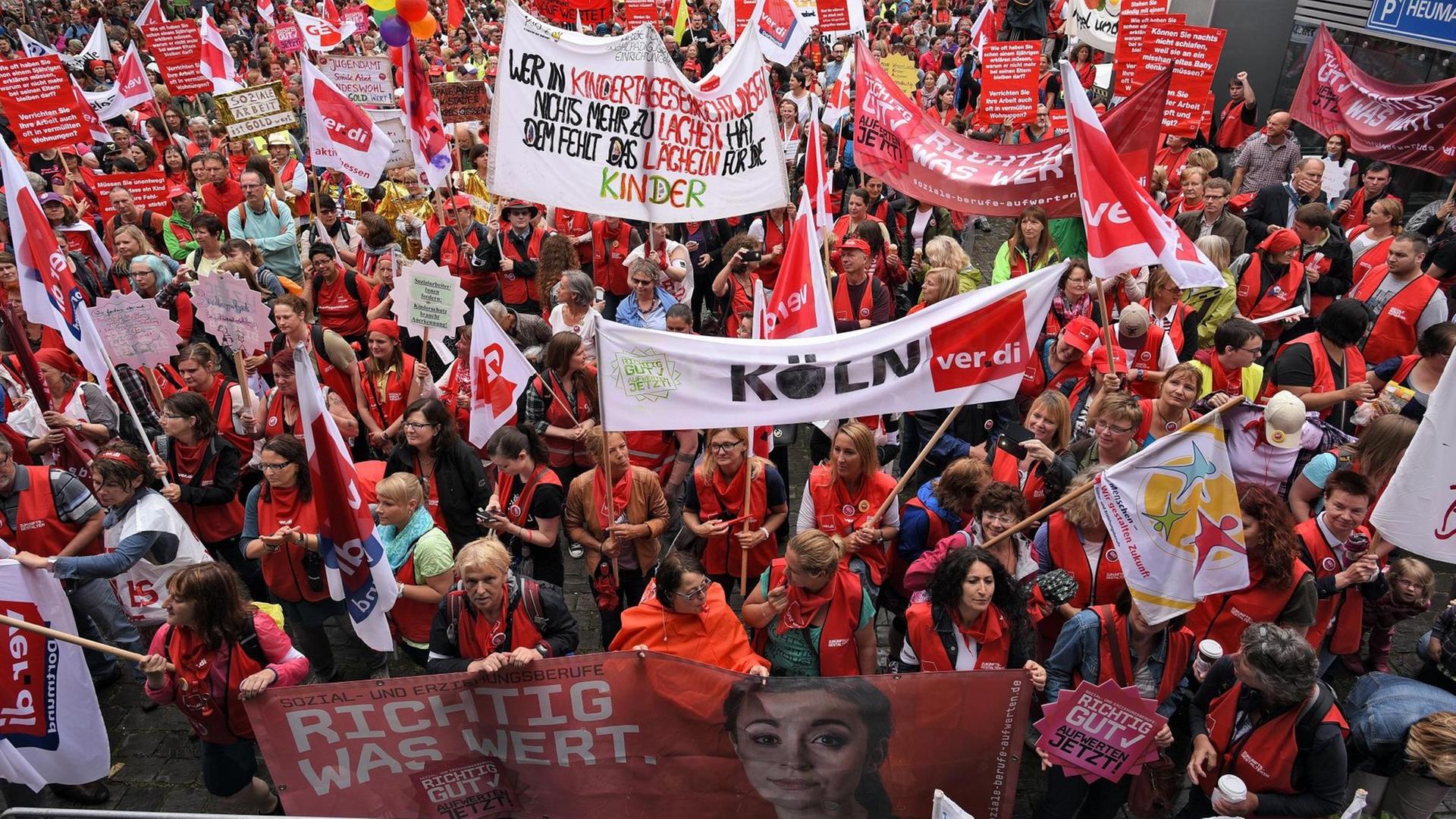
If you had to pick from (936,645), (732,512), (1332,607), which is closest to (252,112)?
(732,512)

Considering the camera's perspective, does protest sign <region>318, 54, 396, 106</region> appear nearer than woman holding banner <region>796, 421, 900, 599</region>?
No

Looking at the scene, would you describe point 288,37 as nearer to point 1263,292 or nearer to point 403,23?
point 403,23

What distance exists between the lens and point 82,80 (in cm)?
1722

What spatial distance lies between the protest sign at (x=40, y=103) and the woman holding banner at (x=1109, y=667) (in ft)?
36.5

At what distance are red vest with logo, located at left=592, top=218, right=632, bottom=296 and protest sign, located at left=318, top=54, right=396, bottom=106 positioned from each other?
4514 millimetres

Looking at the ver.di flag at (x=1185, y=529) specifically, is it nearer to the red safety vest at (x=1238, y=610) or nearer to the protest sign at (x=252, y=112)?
the red safety vest at (x=1238, y=610)

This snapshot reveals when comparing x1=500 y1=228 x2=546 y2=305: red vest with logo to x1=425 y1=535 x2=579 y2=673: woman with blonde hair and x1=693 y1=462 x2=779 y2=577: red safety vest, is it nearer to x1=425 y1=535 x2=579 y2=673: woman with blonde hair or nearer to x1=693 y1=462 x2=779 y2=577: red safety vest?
x1=693 y1=462 x2=779 y2=577: red safety vest

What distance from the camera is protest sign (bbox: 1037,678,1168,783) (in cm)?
392

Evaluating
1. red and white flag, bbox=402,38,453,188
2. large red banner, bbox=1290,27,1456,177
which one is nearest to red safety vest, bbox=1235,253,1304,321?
large red banner, bbox=1290,27,1456,177

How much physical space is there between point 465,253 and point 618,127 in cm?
296

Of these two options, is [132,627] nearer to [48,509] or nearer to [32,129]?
[48,509]

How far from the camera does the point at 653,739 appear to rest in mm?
4164

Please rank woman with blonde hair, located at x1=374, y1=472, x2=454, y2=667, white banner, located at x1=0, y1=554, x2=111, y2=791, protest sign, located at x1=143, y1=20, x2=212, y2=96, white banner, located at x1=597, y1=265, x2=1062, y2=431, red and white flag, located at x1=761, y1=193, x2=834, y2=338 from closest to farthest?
white banner, located at x1=0, y1=554, x2=111, y2=791 → white banner, located at x1=597, y1=265, x2=1062, y2=431 → woman with blonde hair, located at x1=374, y1=472, x2=454, y2=667 → red and white flag, located at x1=761, y1=193, x2=834, y2=338 → protest sign, located at x1=143, y1=20, x2=212, y2=96

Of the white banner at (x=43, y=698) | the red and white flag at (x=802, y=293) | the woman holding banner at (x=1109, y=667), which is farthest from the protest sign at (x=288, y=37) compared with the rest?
the woman holding banner at (x=1109, y=667)
